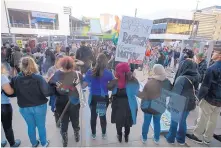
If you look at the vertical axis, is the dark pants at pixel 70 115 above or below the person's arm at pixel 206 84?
below

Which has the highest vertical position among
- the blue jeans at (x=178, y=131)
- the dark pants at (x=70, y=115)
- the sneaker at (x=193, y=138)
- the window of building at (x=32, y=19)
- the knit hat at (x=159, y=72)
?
the window of building at (x=32, y=19)

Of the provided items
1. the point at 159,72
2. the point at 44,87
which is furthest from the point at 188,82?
the point at 44,87

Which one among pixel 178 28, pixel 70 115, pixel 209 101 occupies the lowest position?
pixel 70 115

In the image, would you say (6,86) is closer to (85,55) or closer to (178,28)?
(85,55)

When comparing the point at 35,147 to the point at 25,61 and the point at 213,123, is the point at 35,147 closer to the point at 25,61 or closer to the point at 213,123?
the point at 25,61

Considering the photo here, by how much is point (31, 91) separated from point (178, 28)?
46320 millimetres

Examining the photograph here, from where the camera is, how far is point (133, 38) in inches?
122

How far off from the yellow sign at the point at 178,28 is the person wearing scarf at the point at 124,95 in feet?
138

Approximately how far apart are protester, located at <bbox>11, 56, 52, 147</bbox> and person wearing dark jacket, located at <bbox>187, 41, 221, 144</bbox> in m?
2.67

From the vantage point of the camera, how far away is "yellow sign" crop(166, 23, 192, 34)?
41178 millimetres

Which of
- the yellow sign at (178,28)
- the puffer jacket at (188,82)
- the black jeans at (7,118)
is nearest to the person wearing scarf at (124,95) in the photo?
the puffer jacket at (188,82)

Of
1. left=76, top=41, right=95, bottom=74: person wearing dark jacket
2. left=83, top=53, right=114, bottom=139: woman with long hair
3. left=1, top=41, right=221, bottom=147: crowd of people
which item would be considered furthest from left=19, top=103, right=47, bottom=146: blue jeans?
left=76, top=41, right=95, bottom=74: person wearing dark jacket

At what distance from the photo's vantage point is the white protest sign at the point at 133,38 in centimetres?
303

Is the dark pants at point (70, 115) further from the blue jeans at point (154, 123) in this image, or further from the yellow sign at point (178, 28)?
the yellow sign at point (178, 28)
